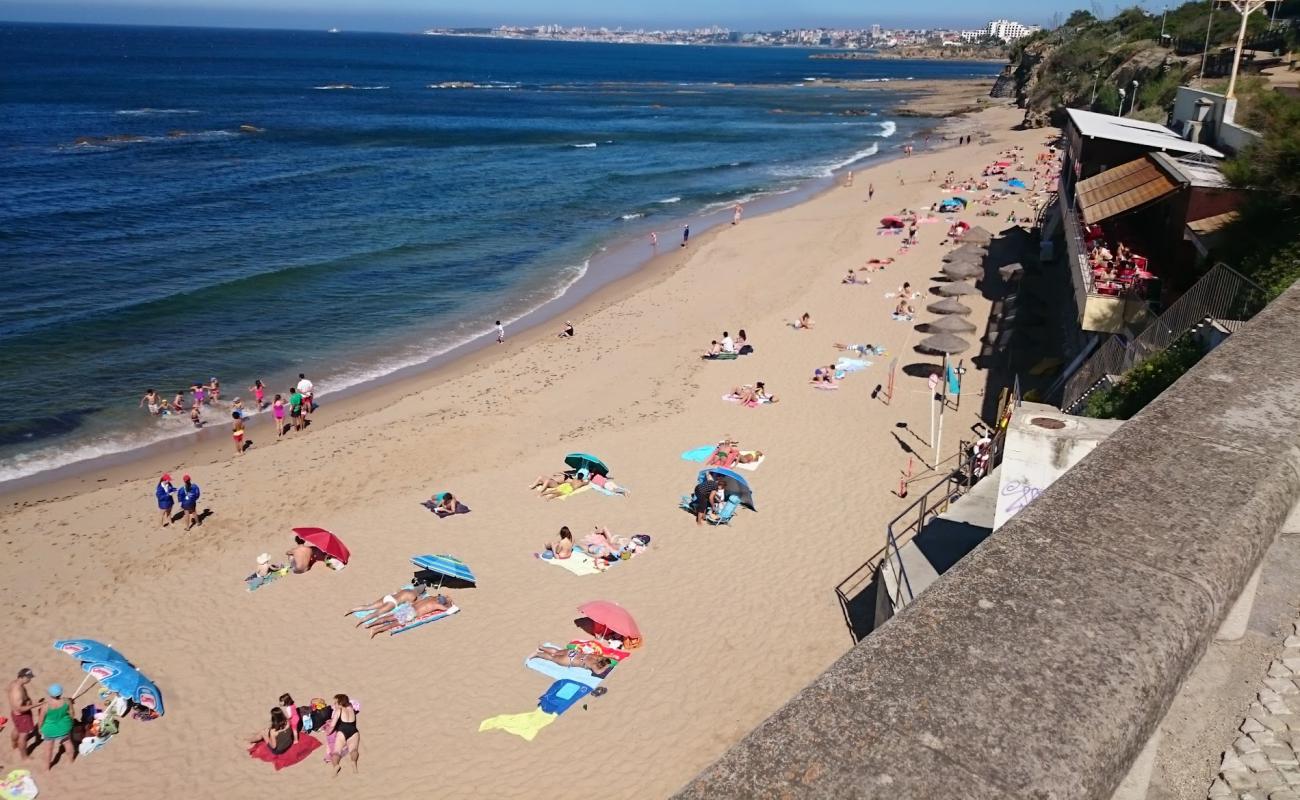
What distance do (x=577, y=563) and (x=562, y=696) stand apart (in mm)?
3092

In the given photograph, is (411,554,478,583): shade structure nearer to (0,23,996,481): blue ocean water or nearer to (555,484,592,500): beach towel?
(555,484,592,500): beach towel

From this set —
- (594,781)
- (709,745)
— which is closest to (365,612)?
(594,781)

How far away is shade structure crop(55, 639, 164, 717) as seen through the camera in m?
11.0

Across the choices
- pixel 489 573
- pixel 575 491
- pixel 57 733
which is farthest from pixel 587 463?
pixel 57 733

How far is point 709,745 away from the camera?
10203 mm

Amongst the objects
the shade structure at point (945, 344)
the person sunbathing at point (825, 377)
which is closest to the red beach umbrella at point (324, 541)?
the person sunbathing at point (825, 377)

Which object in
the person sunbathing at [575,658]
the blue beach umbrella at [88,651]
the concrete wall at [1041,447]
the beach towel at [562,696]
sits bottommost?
the beach towel at [562,696]

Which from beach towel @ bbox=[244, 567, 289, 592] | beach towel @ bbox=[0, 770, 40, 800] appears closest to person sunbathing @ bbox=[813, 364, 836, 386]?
beach towel @ bbox=[244, 567, 289, 592]

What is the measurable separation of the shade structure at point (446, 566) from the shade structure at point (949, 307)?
614 inches

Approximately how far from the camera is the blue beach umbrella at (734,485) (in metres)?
15.0

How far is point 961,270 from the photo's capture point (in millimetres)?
27344

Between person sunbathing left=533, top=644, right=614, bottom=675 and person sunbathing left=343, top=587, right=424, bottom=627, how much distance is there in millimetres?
2449

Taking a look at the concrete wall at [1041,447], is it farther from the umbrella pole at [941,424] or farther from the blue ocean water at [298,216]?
the blue ocean water at [298,216]

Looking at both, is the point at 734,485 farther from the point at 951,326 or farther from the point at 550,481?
the point at 951,326
